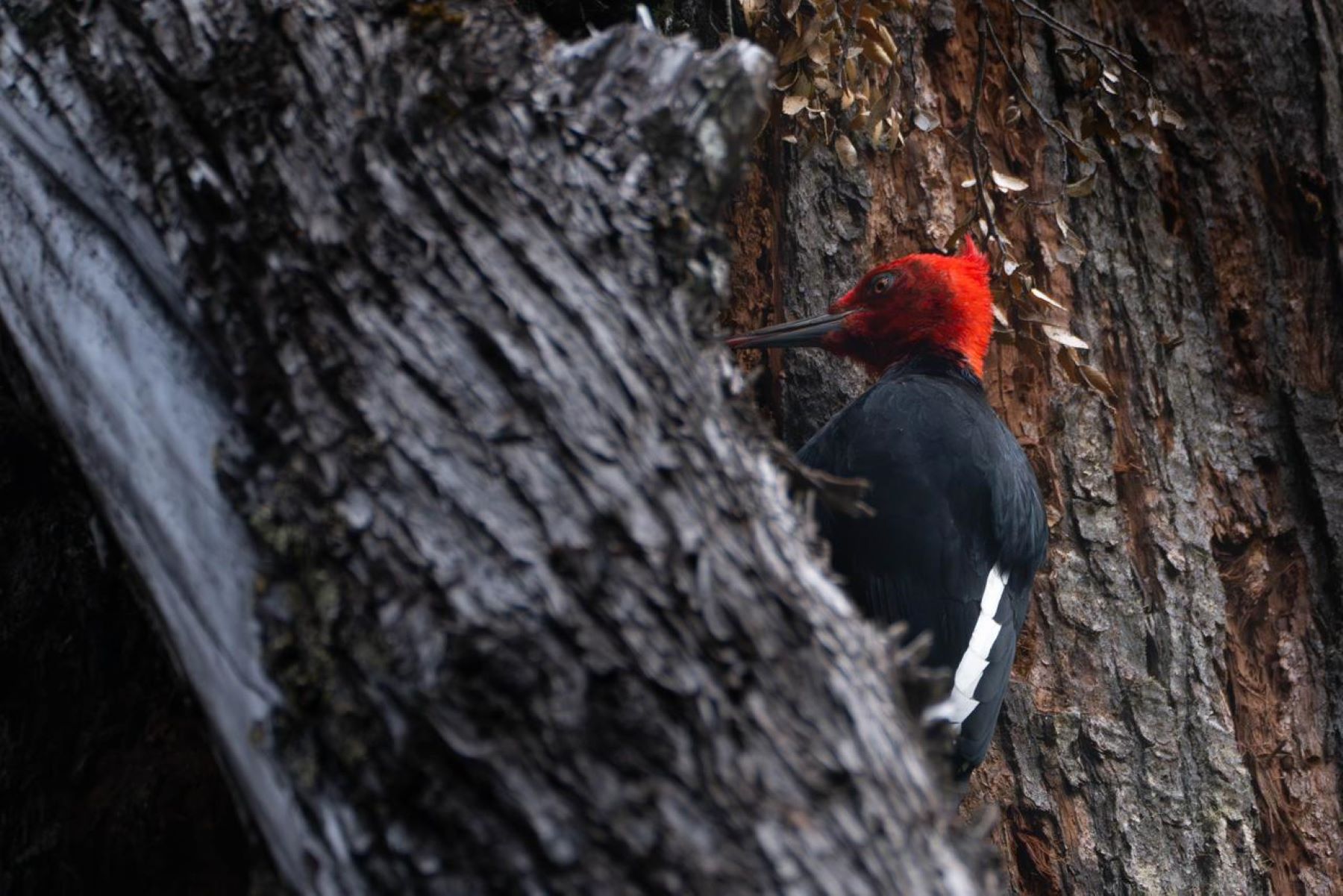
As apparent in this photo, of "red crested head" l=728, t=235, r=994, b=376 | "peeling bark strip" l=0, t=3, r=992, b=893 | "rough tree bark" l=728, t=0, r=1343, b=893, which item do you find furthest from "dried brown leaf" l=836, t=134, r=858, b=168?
Answer: "peeling bark strip" l=0, t=3, r=992, b=893

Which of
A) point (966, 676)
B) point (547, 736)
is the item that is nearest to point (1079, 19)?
point (966, 676)

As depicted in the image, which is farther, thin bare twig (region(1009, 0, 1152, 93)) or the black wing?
thin bare twig (region(1009, 0, 1152, 93))

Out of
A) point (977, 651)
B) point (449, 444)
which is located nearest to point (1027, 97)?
point (977, 651)

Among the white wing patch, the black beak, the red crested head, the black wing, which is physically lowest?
the white wing patch

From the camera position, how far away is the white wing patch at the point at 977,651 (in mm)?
2180

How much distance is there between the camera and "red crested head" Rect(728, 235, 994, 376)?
245 cm

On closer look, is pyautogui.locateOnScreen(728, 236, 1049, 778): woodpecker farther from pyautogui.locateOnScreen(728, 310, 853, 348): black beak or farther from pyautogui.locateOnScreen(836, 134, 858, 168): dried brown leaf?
pyautogui.locateOnScreen(836, 134, 858, 168): dried brown leaf

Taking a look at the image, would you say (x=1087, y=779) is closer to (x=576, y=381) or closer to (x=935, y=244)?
(x=935, y=244)

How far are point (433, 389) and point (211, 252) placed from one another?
0.27m

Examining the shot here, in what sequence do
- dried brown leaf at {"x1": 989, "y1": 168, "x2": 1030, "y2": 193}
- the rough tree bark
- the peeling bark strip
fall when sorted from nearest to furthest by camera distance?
the peeling bark strip, the rough tree bark, dried brown leaf at {"x1": 989, "y1": 168, "x2": 1030, "y2": 193}

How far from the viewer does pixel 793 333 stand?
7.76 feet

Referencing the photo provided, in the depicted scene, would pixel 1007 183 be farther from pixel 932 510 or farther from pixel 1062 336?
pixel 932 510

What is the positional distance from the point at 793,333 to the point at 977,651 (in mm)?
723

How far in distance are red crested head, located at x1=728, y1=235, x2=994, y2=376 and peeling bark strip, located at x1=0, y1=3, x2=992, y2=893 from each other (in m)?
1.12
